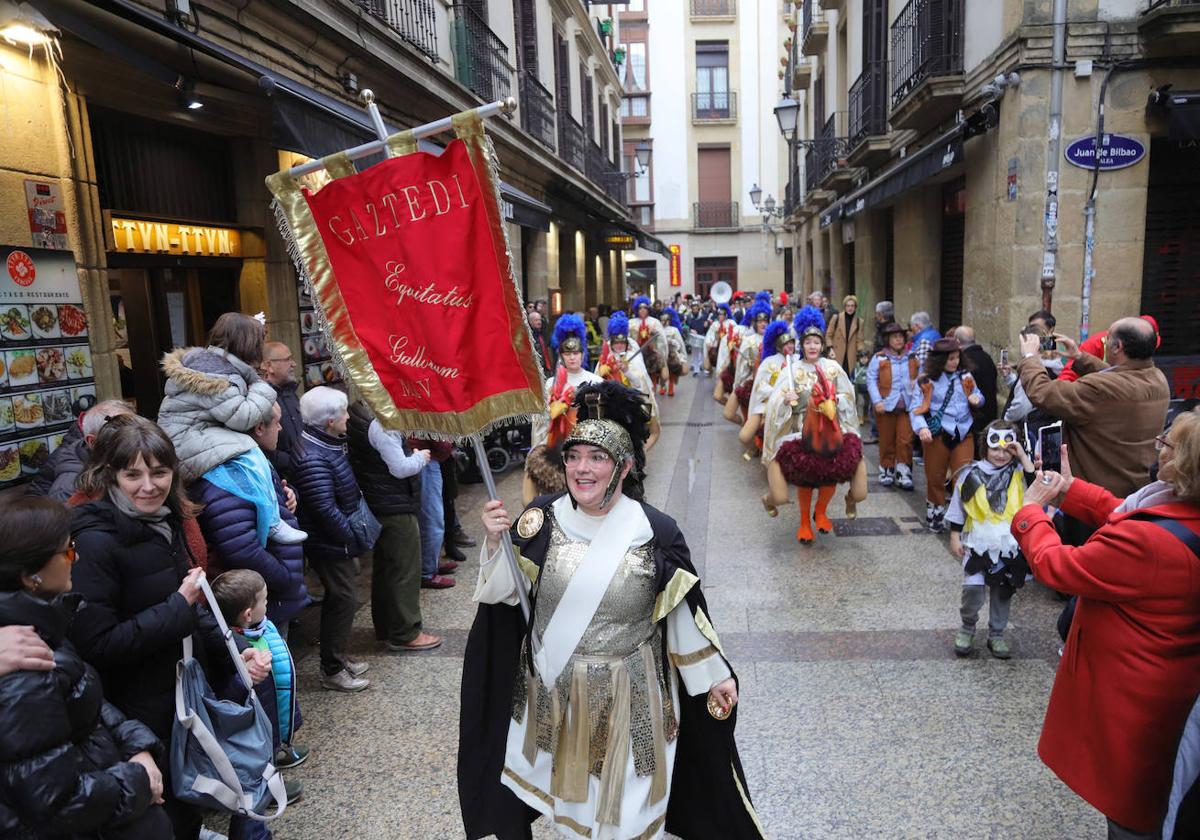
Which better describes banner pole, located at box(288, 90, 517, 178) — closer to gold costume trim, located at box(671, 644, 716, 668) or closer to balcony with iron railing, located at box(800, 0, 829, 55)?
gold costume trim, located at box(671, 644, 716, 668)

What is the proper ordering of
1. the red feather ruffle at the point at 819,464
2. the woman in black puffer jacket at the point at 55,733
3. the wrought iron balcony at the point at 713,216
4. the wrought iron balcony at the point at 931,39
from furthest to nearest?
the wrought iron balcony at the point at 713,216 < the wrought iron balcony at the point at 931,39 < the red feather ruffle at the point at 819,464 < the woman in black puffer jacket at the point at 55,733

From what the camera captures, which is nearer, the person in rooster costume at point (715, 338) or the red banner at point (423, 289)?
the red banner at point (423, 289)

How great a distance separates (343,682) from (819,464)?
3808 mm

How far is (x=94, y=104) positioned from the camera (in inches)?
205

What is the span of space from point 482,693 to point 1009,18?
27.8 feet

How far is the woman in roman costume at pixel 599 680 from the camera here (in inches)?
97.7

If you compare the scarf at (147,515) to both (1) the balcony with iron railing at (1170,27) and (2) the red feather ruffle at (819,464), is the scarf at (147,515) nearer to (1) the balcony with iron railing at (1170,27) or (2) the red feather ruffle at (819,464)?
(2) the red feather ruffle at (819,464)

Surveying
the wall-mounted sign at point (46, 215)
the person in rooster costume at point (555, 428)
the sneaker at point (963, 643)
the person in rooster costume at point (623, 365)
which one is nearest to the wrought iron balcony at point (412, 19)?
the person in rooster costume at point (623, 365)

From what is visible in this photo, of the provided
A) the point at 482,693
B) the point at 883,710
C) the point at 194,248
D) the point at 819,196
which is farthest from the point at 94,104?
the point at 819,196

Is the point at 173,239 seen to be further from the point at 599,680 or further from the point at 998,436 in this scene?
the point at 998,436

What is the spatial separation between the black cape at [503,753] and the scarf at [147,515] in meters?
1.10

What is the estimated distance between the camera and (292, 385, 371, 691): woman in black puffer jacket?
4.12 meters

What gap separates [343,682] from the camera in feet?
14.3

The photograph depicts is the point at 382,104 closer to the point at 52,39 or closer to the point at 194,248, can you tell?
the point at 194,248
